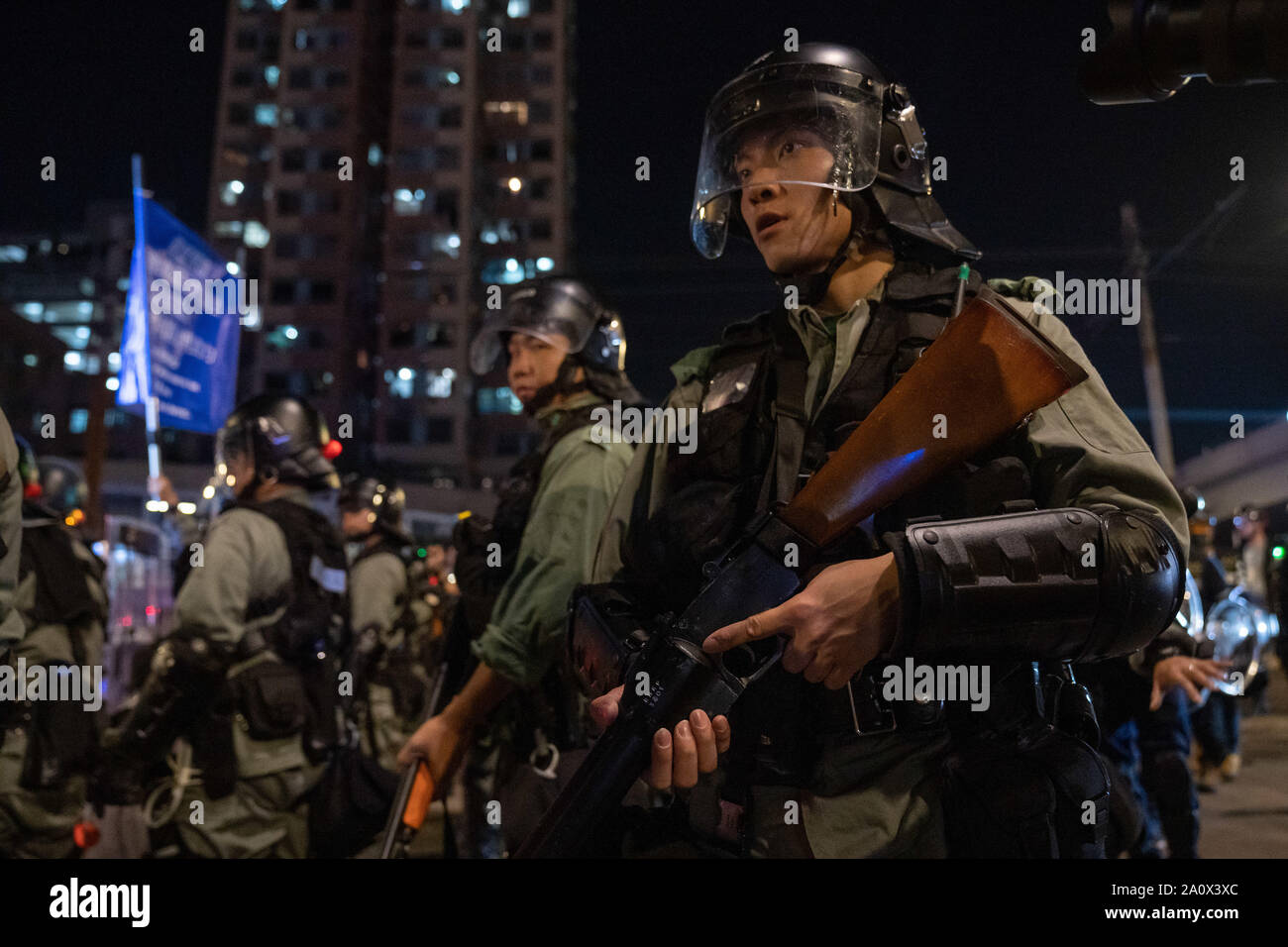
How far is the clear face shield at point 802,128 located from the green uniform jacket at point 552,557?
1.15 metres

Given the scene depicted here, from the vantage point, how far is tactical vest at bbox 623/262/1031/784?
157cm

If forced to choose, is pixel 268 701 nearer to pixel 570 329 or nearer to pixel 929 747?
pixel 570 329

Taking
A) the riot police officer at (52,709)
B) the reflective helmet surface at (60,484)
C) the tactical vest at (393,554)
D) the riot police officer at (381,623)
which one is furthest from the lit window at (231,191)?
the riot police officer at (52,709)

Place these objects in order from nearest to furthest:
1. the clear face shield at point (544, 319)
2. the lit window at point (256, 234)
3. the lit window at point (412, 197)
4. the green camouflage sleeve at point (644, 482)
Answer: the green camouflage sleeve at point (644, 482) → the clear face shield at point (544, 319) → the lit window at point (412, 197) → the lit window at point (256, 234)

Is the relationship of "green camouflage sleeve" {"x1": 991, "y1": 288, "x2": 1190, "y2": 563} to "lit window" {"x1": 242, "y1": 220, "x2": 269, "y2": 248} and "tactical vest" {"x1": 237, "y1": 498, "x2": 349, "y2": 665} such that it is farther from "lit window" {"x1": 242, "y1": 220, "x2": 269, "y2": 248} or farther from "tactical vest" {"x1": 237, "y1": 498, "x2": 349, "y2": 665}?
"lit window" {"x1": 242, "y1": 220, "x2": 269, "y2": 248}

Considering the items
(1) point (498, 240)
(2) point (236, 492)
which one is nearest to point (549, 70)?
(1) point (498, 240)

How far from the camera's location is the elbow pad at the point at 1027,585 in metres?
1.32

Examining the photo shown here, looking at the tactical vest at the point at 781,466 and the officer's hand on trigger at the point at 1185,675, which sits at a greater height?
the tactical vest at the point at 781,466

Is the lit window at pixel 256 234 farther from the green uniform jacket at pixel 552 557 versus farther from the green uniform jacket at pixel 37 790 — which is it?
the green uniform jacket at pixel 552 557

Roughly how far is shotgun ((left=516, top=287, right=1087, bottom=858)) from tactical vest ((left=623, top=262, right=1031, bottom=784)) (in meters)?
0.07

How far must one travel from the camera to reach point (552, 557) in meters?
2.73

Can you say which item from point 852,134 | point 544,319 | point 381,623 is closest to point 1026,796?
point 852,134
